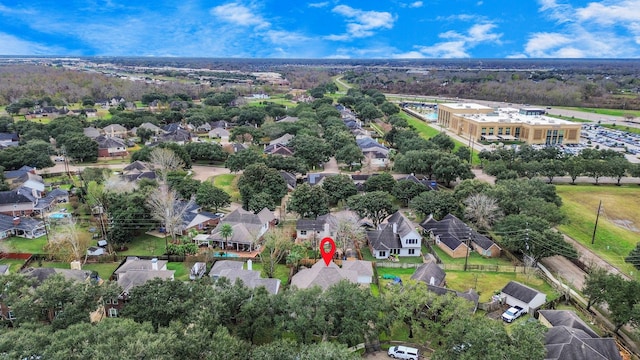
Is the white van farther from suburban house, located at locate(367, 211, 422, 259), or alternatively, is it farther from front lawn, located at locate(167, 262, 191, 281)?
front lawn, located at locate(167, 262, 191, 281)

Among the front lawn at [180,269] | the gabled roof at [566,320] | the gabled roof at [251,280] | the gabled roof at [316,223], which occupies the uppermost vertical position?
the gabled roof at [316,223]

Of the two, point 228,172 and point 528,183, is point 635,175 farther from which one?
point 228,172

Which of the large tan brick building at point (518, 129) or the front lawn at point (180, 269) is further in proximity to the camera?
the large tan brick building at point (518, 129)

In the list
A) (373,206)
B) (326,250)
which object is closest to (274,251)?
(326,250)

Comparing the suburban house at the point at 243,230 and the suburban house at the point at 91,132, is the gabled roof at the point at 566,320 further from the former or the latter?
the suburban house at the point at 91,132

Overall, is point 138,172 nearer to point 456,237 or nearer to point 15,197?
point 15,197

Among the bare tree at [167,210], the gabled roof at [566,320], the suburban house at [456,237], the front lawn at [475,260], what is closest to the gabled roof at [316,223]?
the suburban house at [456,237]
